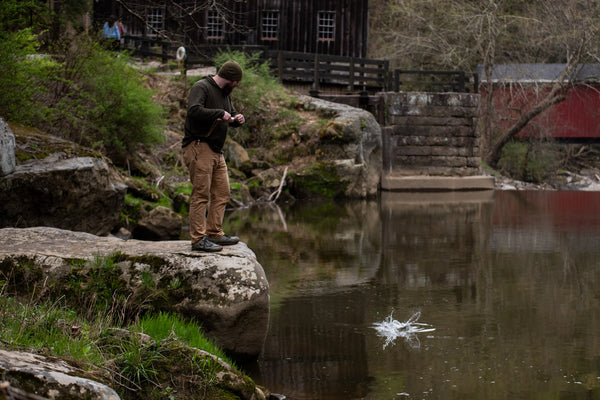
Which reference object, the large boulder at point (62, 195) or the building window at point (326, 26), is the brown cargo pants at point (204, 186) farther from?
the building window at point (326, 26)

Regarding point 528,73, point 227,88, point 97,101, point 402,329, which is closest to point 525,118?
point 528,73

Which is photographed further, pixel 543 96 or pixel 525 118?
pixel 543 96

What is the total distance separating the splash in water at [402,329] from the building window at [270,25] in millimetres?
27197

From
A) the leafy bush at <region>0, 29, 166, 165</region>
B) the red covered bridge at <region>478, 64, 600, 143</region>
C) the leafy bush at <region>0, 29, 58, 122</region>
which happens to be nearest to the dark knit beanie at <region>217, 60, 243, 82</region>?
the leafy bush at <region>0, 29, 58, 122</region>

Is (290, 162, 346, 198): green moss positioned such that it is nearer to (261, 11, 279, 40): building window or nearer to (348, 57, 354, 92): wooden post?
(348, 57, 354, 92): wooden post

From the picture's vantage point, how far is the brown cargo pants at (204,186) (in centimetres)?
753

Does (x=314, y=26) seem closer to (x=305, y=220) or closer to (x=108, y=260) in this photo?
(x=305, y=220)

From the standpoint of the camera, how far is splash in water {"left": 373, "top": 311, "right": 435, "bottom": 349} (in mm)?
7824

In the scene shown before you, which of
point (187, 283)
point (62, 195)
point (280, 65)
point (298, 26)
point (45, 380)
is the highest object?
point (298, 26)

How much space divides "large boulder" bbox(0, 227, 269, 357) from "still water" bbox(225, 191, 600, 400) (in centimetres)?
39

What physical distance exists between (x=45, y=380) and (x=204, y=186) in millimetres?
3911

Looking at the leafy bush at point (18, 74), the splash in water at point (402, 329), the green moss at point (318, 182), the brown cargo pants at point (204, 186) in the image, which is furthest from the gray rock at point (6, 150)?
the green moss at point (318, 182)

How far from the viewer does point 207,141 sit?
298 inches

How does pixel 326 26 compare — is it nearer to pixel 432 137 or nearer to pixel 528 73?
pixel 432 137
